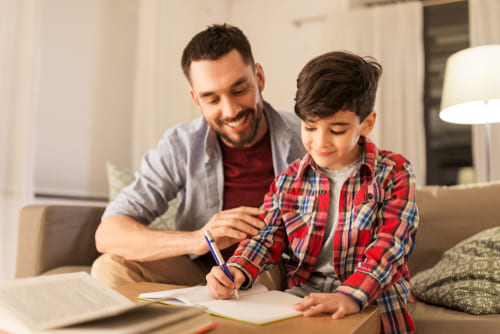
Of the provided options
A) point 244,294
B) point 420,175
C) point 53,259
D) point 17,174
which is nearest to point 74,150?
point 17,174

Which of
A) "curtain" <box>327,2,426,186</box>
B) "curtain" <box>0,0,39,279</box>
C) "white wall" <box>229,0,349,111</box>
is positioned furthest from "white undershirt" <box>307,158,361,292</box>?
"white wall" <box>229,0,349,111</box>

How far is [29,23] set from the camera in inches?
92.2

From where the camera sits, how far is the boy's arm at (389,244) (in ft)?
2.66

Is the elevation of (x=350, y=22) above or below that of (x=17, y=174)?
above

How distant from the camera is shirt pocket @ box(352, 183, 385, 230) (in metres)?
0.97

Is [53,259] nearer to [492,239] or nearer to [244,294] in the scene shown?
[244,294]

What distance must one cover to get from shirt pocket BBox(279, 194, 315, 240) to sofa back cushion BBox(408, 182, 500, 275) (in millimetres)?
651

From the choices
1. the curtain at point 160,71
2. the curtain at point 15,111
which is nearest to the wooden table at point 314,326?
the curtain at point 15,111

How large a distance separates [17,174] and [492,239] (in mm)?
2116

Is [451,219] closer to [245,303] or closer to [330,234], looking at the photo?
[330,234]

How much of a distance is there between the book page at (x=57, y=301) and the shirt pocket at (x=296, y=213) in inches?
18.5

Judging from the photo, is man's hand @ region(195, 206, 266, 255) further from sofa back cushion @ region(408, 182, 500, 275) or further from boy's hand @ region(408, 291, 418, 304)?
sofa back cushion @ region(408, 182, 500, 275)

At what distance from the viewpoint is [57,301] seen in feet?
2.07

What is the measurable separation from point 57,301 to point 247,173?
3.15ft
